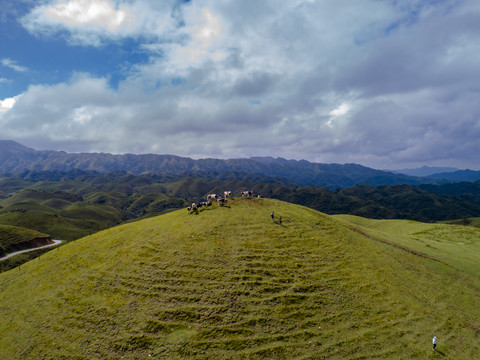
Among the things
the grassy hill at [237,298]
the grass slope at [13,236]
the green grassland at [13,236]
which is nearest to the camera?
the grassy hill at [237,298]

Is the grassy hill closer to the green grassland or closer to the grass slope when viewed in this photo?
the green grassland

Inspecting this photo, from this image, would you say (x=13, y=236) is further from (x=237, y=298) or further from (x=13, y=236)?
(x=237, y=298)

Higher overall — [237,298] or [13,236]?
[237,298]

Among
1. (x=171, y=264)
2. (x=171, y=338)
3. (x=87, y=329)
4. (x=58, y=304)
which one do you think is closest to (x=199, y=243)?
(x=171, y=264)

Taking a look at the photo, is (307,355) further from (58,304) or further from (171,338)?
(58,304)

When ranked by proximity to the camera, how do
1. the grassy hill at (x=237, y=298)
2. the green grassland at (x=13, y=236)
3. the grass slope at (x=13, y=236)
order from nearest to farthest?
1. the grassy hill at (x=237, y=298)
2. the green grassland at (x=13, y=236)
3. the grass slope at (x=13, y=236)

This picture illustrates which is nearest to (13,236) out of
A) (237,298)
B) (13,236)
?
(13,236)

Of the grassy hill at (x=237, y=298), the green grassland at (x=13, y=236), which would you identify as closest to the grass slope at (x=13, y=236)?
the green grassland at (x=13, y=236)

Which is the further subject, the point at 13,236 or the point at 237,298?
the point at 13,236

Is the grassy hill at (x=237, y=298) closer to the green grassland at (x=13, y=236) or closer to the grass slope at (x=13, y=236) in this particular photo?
the green grassland at (x=13, y=236)

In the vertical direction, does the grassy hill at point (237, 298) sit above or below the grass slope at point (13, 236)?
above
